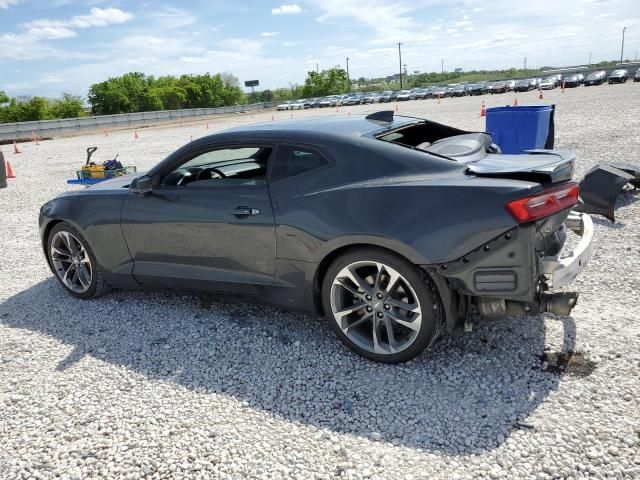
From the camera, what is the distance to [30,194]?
11.5m

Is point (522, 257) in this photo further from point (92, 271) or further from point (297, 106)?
point (297, 106)

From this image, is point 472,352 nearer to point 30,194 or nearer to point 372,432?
point 372,432

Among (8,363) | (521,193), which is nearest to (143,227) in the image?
(8,363)

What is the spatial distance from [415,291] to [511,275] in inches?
22.0

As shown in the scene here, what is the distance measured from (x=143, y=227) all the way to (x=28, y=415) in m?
1.62

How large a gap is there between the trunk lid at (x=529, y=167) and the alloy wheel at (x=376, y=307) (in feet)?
2.75

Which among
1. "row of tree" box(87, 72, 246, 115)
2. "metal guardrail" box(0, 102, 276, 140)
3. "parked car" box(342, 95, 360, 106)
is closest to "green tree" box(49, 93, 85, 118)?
"row of tree" box(87, 72, 246, 115)

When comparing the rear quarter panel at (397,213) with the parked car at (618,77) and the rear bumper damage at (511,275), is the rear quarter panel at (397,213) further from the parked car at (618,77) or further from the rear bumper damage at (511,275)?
the parked car at (618,77)

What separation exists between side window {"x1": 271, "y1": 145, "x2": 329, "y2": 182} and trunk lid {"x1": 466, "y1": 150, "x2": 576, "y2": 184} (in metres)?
1.01

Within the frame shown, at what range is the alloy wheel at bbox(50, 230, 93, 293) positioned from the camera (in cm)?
466

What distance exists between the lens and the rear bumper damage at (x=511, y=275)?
110 inches

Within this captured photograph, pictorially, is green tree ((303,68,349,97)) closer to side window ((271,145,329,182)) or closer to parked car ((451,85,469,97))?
parked car ((451,85,469,97))

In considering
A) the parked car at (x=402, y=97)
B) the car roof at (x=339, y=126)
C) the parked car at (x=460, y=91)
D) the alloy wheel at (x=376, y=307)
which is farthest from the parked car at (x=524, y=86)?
the alloy wheel at (x=376, y=307)

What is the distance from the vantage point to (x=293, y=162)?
139 inches
